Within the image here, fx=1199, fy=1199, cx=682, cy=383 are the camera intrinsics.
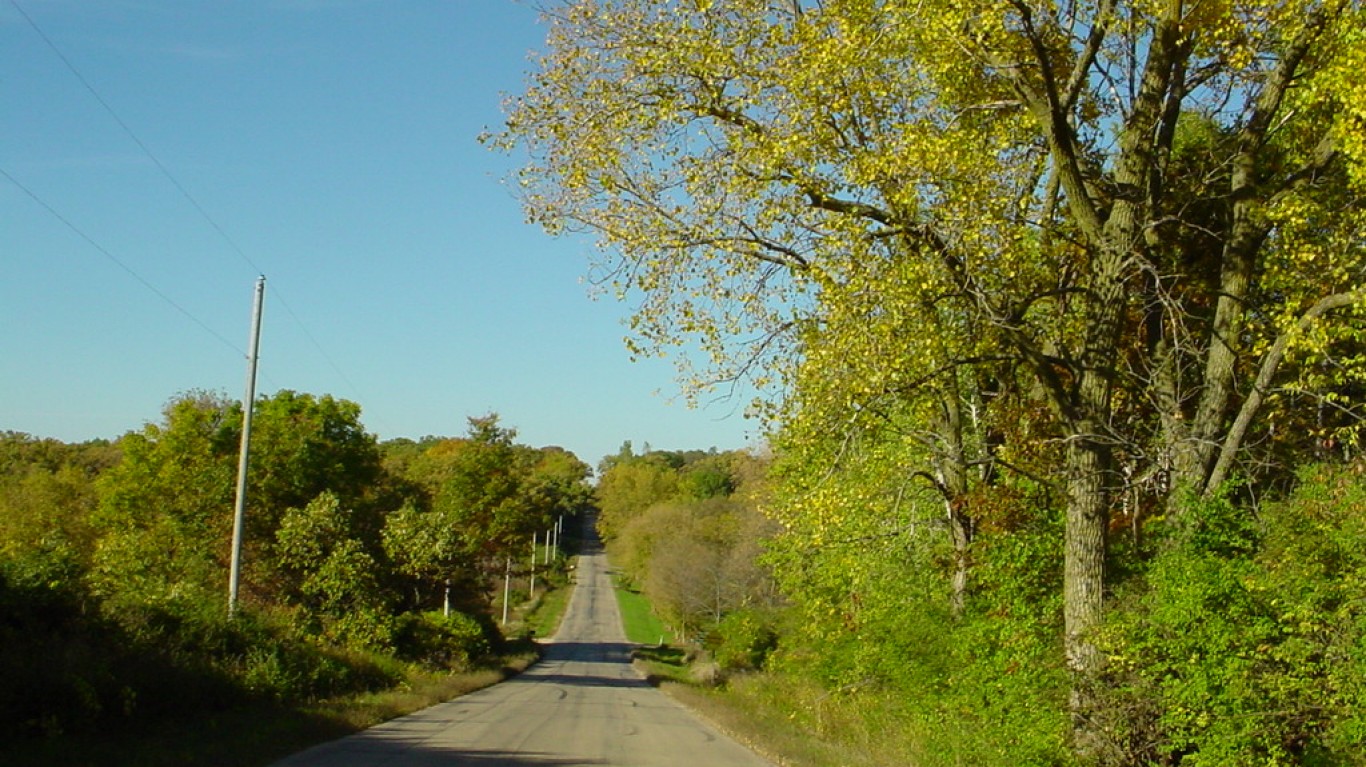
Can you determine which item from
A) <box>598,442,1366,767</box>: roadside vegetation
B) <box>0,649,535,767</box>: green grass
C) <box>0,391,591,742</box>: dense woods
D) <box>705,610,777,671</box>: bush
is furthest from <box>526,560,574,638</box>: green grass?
<box>598,442,1366,767</box>: roadside vegetation

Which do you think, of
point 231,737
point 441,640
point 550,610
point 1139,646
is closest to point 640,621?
point 550,610

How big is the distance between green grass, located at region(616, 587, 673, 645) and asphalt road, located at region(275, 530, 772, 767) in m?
46.3

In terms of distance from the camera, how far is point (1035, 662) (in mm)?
14375

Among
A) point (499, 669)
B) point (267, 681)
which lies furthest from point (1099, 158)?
point (499, 669)

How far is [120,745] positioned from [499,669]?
32780 mm

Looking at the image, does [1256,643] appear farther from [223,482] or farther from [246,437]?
[223,482]

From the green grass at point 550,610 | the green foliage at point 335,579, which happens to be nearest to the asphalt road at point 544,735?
the green foliage at point 335,579

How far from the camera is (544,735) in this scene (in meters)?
20.6

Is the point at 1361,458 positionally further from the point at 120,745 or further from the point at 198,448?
the point at 198,448

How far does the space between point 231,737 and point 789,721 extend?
12772mm

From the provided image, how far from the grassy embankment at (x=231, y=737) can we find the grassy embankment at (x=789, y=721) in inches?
280

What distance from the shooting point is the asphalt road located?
1598 cm

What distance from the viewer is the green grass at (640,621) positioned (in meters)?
89.6

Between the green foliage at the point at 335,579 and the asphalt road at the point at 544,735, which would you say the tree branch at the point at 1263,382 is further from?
the green foliage at the point at 335,579
